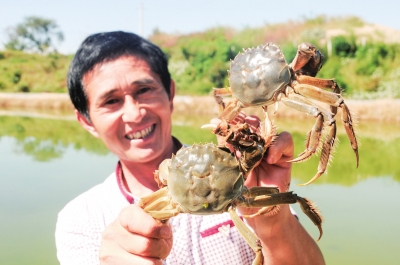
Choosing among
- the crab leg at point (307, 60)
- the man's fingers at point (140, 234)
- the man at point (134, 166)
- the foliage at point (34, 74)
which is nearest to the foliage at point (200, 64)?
the foliage at point (34, 74)

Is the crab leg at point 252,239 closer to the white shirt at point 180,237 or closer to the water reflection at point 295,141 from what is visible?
the white shirt at point 180,237

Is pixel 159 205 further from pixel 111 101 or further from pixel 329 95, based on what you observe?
pixel 111 101

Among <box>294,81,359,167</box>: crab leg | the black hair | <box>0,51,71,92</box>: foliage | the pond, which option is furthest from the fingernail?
<box>0,51,71,92</box>: foliage

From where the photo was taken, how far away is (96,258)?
1463 mm

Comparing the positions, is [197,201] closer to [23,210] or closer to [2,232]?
[2,232]

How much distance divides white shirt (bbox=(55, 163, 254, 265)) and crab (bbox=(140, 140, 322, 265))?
54cm

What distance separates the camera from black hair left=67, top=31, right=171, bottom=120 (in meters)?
1.66

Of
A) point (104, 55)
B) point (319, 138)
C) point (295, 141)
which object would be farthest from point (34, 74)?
point (319, 138)

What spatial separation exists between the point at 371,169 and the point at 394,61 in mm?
4602

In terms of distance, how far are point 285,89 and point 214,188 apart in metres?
0.30

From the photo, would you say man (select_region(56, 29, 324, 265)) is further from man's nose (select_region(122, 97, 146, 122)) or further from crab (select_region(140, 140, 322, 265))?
crab (select_region(140, 140, 322, 265))

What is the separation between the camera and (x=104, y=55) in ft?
5.40

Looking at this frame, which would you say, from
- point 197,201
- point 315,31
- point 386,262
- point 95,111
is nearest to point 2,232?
point 95,111

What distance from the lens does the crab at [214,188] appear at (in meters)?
1.00
